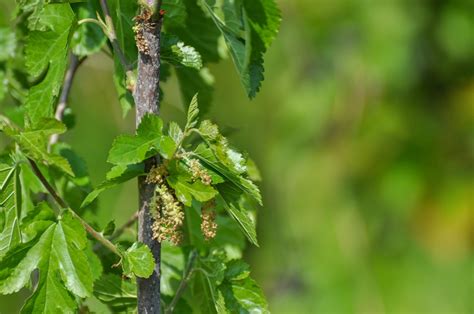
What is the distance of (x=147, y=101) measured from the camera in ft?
2.69

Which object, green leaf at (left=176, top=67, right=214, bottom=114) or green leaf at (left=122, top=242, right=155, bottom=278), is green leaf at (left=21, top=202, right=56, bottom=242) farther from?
green leaf at (left=176, top=67, right=214, bottom=114)

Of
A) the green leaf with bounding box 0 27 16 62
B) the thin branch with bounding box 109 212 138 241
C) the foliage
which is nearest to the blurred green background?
the green leaf with bounding box 0 27 16 62

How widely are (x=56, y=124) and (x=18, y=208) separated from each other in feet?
0.37

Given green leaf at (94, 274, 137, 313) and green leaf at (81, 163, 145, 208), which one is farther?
green leaf at (94, 274, 137, 313)

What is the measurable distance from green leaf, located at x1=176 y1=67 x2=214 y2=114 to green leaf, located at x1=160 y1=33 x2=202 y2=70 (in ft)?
0.54

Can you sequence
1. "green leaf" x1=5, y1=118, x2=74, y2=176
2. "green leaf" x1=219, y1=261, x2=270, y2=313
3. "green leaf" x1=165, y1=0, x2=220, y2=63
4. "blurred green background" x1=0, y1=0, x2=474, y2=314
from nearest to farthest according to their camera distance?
"green leaf" x1=5, y1=118, x2=74, y2=176, "green leaf" x1=219, y1=261, x2=270, y2=313, "green leaf" x1=165, y1=0, x2=220, y2=63, "blurred green background" x1=0, y1=0, x2=474, y2=314

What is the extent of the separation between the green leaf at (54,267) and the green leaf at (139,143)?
0.07m

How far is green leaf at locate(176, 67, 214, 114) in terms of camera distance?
1055 mm

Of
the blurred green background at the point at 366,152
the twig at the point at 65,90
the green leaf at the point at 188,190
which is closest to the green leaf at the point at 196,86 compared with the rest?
the twig at the point at 65,90

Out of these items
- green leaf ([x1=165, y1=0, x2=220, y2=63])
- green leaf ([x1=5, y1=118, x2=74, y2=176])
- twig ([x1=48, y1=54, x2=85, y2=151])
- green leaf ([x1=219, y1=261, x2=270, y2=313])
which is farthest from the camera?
twig ([x1=48, y1=54, x2=85, y2=151])

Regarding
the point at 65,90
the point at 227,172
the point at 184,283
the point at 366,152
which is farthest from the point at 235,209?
the point at 366,152

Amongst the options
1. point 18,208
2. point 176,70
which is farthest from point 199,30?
point 18,208

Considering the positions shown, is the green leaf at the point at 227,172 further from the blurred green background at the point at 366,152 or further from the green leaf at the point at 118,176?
the blurred green background at the point at 366,152

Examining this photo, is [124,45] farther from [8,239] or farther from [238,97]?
[238,97]
